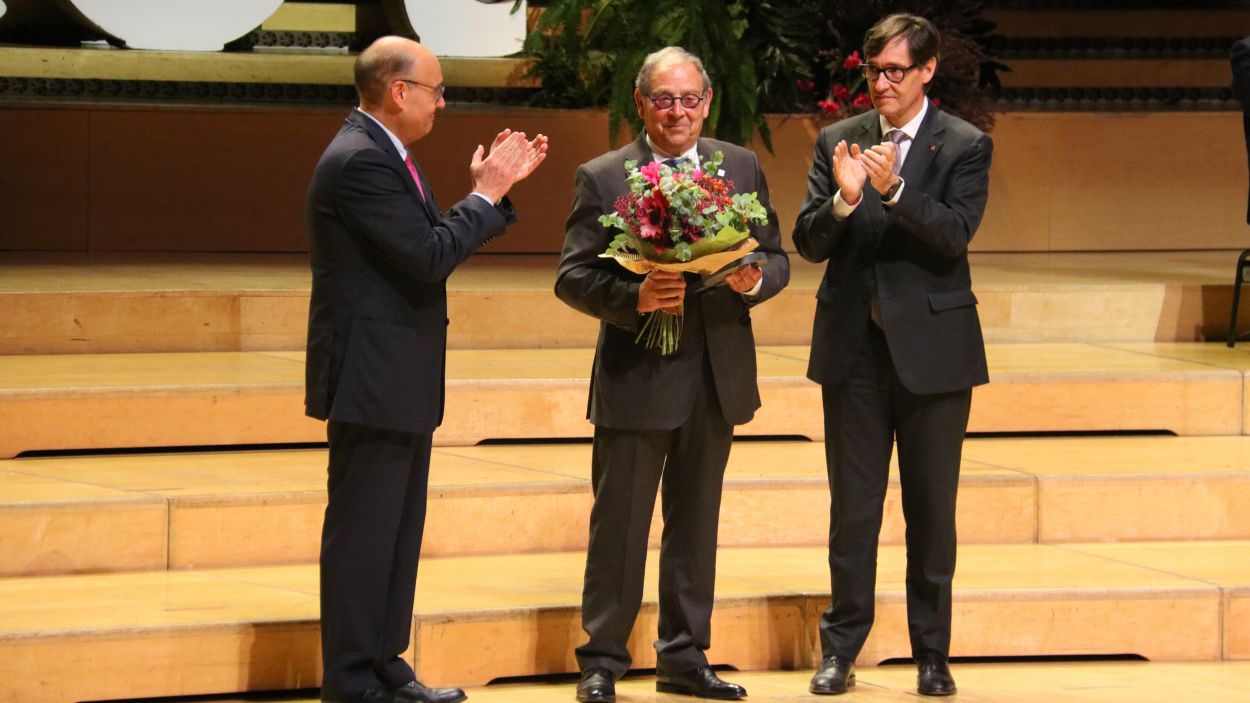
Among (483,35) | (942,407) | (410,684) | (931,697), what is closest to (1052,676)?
(931,697)

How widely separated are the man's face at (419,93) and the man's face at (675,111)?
1.52 feet

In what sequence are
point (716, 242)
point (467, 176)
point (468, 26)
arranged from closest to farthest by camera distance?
point (716, 242) → point (467, 176) → point (468, 26)

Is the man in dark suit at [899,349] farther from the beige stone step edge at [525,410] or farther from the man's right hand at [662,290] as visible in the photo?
the beige stone step edge at [525,410]

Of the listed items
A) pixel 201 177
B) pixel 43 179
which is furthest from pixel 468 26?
pixel 43 179

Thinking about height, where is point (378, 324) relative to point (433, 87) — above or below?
below

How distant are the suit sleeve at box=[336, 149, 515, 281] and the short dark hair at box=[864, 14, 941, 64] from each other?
1052 mm

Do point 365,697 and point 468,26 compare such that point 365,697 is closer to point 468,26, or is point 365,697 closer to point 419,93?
point 419,93

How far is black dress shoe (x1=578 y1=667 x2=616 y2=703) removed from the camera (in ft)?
13.5

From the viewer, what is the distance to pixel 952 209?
4.06 metres

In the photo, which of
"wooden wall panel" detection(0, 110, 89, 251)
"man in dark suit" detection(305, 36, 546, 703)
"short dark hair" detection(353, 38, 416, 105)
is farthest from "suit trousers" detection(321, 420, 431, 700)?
"wooden wall panel" detection(0, 110, 89, 251)

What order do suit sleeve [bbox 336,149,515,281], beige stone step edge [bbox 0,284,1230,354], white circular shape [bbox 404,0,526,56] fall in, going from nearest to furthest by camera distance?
suit sleeve [bbox 336,149,515,281]
beige stone step edge [bbox 0,284,1230,354]
white circular shape [bbox 404,0,526,56]

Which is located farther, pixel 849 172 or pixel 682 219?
pixel 849 172

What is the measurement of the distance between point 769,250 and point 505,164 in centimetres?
69

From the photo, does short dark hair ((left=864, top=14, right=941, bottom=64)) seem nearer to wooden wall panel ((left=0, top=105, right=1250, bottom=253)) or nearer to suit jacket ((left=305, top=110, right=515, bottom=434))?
suit jacket ((left=305, top=110, right=515, bottom=434))
